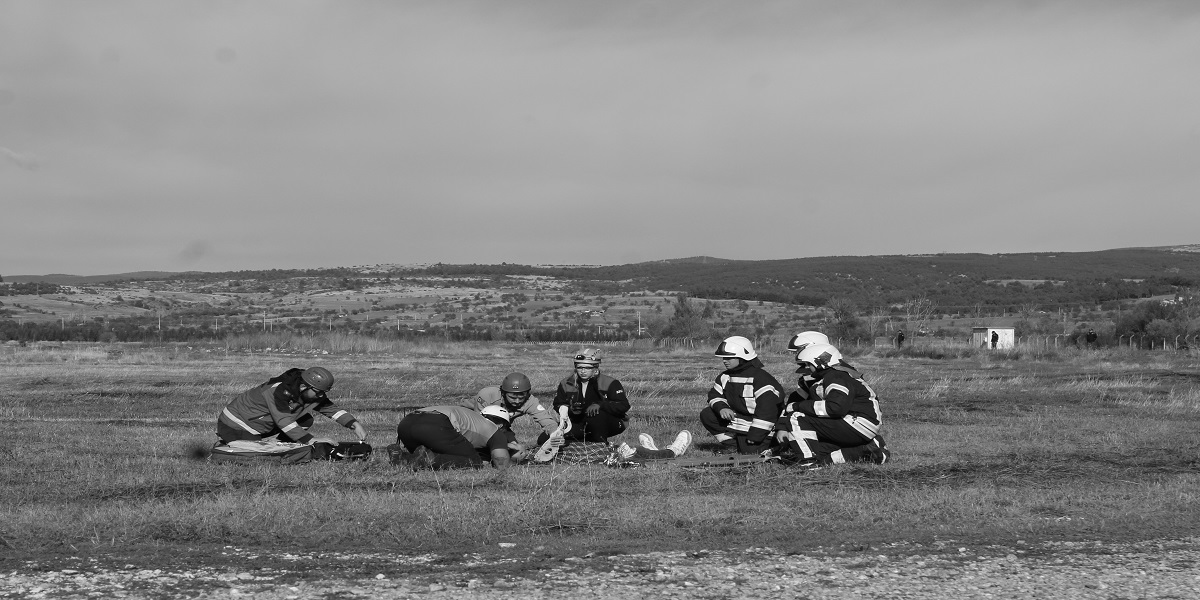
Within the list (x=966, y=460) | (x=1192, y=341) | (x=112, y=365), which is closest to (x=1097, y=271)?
(x=1192, y=341)

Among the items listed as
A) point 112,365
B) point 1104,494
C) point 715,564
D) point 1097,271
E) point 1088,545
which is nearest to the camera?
point 715,564

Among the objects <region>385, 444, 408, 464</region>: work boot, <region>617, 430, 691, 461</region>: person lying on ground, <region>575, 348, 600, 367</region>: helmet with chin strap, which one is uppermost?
<region>575, 348, 600, 367</region>: helmet with chin strap

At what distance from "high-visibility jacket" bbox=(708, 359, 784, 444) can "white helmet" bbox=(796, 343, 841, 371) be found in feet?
2.91

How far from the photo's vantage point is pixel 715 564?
26.6 ft

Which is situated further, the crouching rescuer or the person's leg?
the person's leg

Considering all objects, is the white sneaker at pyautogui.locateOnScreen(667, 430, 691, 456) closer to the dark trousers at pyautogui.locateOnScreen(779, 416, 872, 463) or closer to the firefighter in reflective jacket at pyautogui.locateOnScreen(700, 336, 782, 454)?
the firefighter in reflective jacket at pyautogui.locateOnScreen(700, 336, 782, 454)

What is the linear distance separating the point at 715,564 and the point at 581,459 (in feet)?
A: 18.3

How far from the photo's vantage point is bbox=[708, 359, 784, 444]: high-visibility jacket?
14367 millimetres

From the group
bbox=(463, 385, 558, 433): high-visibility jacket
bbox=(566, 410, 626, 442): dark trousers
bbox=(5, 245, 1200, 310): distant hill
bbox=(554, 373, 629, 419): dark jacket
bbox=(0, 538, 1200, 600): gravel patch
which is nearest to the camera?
bbox=(0, 538, 1200, 600): gravel patch

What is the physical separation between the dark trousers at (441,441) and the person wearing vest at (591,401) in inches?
80.4

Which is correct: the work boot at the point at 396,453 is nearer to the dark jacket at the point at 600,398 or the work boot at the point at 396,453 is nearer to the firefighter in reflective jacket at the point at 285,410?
the firefighter in reflective jacket at the point at 285,410

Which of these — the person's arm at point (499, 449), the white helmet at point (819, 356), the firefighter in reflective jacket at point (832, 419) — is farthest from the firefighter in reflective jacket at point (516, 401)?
the white helmet at point (819, 356)

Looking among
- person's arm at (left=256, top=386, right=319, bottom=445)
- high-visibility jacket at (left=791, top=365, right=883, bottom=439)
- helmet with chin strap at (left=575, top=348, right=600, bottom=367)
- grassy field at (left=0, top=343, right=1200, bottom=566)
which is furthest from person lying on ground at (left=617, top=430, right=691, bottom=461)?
person's arm at (left=256, top=386, right=319, bottom=445)

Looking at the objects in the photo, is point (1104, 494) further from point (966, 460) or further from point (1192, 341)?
point (1192, 341)
